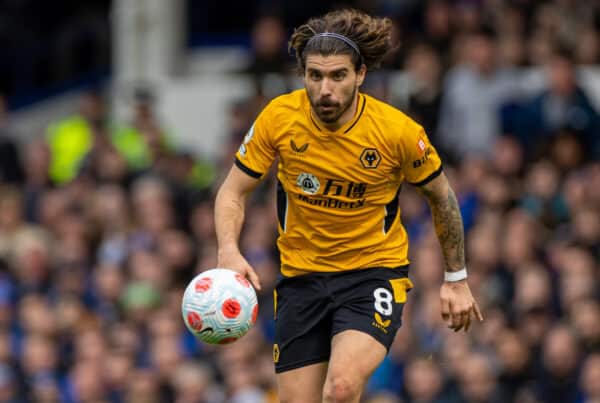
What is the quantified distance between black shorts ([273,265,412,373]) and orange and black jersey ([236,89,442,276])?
7 cm

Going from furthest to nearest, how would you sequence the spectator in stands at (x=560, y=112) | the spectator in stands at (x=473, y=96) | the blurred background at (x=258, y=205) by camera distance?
the spectator in stands at (x=473, y=96) → the spectator in stands at (x=560, y=112) → the blurred background at (x=258, y=205)

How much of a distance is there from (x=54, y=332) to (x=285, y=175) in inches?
284

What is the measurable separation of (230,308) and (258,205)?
21.2ft

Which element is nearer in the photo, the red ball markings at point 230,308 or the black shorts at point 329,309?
the red ball markings at point 230,308

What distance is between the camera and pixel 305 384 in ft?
27.5

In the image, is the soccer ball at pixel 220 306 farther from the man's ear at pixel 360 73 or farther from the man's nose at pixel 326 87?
the man's ear at pixel 360 73

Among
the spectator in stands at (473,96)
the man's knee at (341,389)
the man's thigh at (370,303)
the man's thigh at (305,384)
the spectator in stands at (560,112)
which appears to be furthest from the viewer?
the spectator in stands at (473,96)

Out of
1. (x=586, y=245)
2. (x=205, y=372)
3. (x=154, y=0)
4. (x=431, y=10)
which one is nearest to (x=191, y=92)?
(x=154, y=0)

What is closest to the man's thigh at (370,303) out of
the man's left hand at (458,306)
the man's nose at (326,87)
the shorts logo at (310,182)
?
the man's left hand at (458,306)

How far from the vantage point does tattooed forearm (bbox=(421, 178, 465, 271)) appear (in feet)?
27.6

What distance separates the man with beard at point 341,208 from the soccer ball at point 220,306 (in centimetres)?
15

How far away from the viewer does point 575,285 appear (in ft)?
38.9

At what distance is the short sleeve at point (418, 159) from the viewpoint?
8.24 metres

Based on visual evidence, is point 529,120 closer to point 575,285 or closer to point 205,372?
point 575,285
